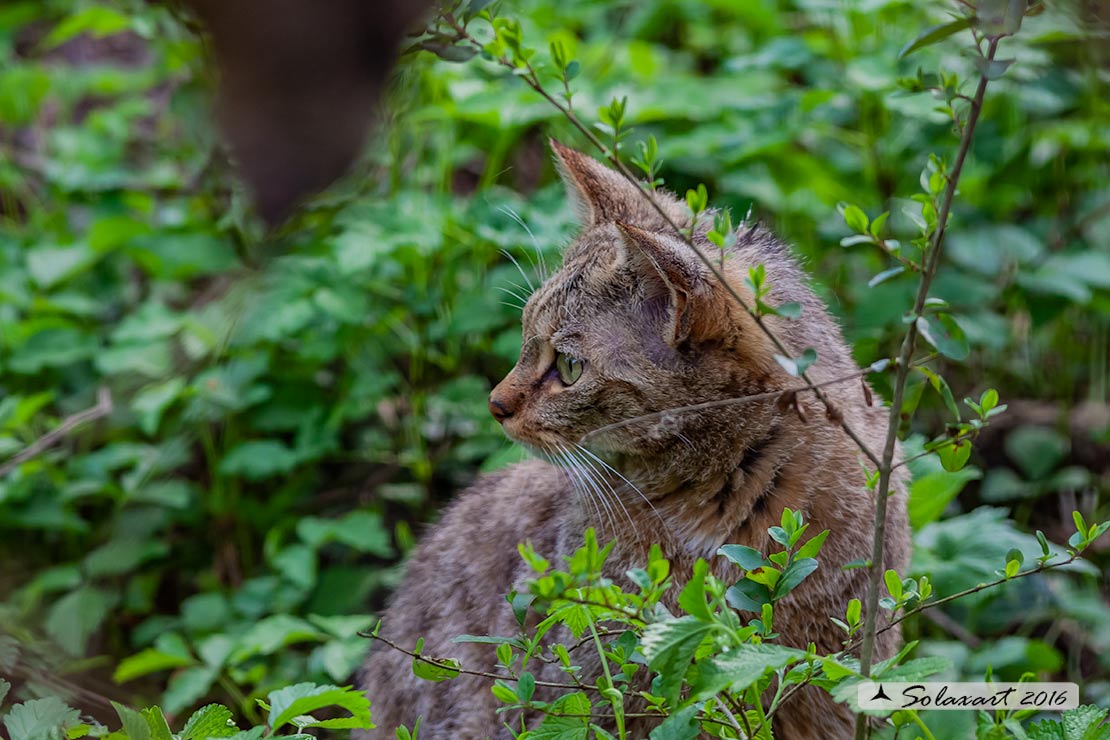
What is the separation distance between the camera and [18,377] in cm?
396

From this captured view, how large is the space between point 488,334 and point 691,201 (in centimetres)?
213

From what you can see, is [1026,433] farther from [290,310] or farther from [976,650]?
[290,310]

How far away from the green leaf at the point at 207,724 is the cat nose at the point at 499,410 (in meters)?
0.80

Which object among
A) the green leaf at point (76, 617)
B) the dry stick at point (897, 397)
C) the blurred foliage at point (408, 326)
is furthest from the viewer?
the blurred foliage at point (408, 326)

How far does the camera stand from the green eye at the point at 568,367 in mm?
2281

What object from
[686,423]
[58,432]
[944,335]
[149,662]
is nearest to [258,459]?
[58,432]

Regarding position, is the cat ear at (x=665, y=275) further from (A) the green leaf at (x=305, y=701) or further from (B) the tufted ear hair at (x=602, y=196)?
(A) the green leaf at (x=305, y=701)

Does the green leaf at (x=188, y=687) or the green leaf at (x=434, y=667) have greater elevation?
the green leaf at (x=434, y=667)


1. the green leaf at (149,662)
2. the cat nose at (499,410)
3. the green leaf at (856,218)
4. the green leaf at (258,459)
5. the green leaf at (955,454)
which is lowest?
the green leaf at (149,662)

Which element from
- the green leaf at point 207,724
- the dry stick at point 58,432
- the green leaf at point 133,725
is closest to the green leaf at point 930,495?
the green leaf at point 207,724

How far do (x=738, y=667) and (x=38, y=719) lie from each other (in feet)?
3.46

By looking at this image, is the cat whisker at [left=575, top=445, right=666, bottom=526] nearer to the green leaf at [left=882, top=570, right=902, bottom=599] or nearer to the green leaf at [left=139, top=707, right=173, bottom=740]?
the green leaf at [left=882, top=570, right=902, bottom=599]

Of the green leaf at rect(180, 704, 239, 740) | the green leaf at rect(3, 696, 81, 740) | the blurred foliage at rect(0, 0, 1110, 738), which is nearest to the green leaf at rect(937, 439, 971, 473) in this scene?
the green leaf at rect(180, 704, 239, 740)

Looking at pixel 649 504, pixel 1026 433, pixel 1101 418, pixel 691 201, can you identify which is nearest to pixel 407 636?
pixel 649 504
